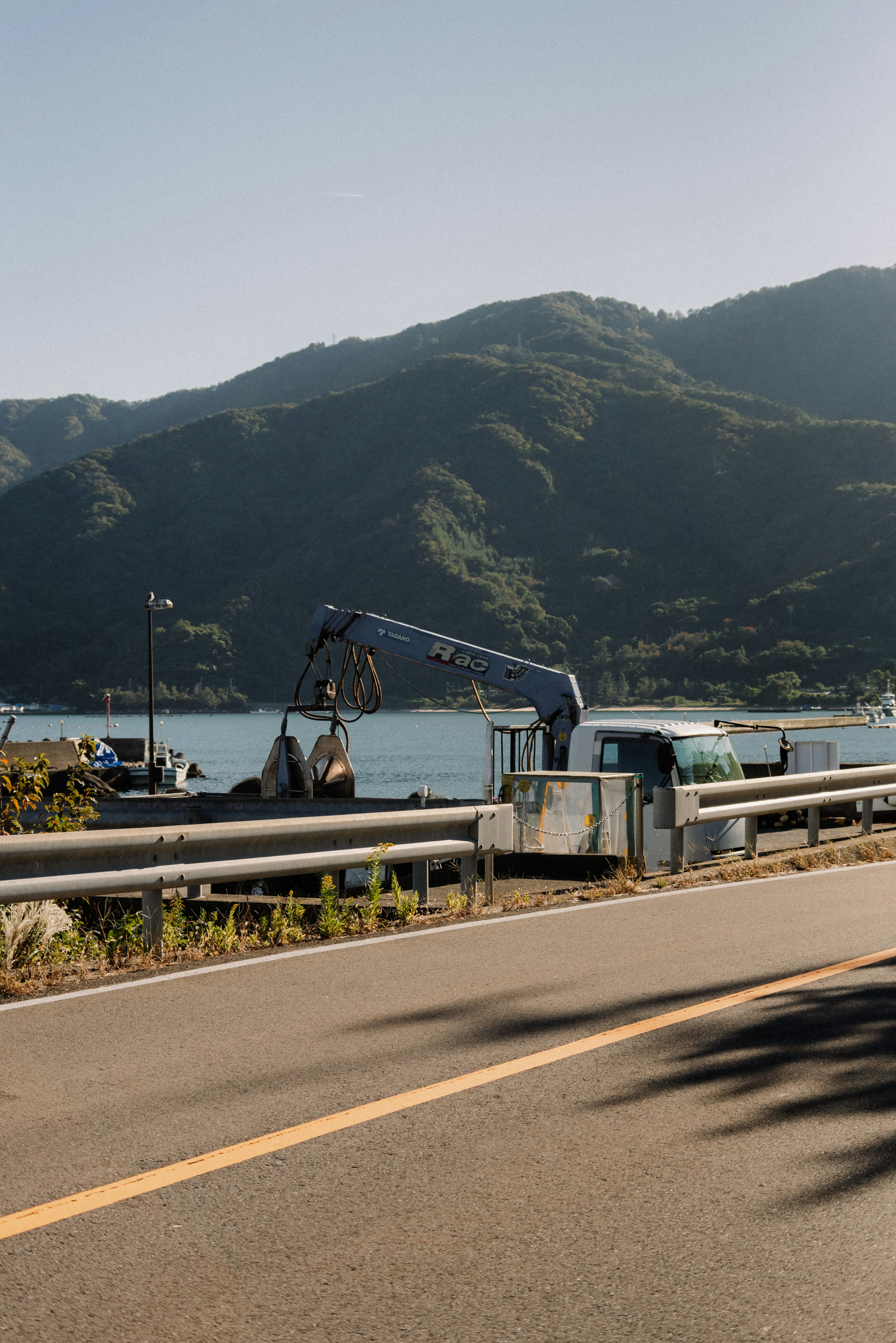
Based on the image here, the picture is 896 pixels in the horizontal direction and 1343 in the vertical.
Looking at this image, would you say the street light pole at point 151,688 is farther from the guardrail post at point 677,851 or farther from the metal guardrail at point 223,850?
the metal guardrail at point 223,850

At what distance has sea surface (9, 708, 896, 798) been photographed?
87.8 m

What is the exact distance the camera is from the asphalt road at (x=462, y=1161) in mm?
3289

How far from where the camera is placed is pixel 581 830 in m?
12.7

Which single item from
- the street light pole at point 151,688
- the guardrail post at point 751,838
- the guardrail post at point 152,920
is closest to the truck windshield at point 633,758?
the guardrail post at point 751,838

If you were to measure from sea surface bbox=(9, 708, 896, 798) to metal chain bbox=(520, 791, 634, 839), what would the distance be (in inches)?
1841

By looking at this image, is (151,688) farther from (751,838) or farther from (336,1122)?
(336,1122)

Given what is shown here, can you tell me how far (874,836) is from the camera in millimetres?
14570

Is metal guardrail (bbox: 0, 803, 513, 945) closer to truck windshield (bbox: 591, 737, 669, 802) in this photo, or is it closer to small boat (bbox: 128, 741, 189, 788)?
truck windshield (bbox: 591, 737, 669, 802)

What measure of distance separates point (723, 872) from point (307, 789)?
9.59 meters

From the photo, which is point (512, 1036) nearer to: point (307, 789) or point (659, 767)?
point (659, 767)

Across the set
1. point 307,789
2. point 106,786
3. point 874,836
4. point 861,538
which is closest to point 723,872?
point 874,836

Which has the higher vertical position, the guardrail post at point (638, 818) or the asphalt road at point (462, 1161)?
the guardrail post at point (638, 818)

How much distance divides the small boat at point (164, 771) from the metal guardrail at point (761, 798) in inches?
1638

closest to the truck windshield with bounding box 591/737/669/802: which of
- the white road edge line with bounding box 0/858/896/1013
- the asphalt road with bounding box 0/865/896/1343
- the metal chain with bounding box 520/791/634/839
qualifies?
the metal chain with bounding box 520/791/634/839
